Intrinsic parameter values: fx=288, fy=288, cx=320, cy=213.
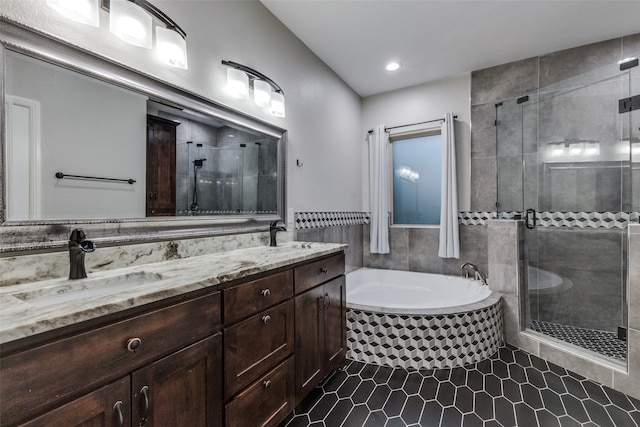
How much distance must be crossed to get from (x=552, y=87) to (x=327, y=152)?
2.08 metres

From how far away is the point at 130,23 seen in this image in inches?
49.1

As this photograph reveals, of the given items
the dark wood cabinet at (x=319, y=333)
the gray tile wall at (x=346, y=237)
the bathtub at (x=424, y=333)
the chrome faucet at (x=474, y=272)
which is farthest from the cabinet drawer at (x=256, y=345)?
the chrome faucet at (x=474, y=272)

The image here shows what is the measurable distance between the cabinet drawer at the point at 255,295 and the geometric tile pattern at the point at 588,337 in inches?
87.4

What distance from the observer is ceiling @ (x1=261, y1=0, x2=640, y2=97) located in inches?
82.0

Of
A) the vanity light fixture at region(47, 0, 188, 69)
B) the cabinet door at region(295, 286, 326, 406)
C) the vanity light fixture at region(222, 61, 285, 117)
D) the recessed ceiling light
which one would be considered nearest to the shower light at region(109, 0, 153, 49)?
the vanity light fixture at region(47, 0, 188, 69)

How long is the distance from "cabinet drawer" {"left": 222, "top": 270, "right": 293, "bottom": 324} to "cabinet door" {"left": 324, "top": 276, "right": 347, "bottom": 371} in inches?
17.0

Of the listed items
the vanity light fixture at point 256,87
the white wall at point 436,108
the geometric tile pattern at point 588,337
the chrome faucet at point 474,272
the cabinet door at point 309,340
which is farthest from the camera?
the white wall at point 436,108

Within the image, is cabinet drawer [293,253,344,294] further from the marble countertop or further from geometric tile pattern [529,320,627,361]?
geometric tile pattern [529,320,627,361]

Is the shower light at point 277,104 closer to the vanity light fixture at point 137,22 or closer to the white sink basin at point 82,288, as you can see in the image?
the vanity light fixture at point 137,22

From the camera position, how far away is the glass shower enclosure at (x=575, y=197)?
2.22 meters

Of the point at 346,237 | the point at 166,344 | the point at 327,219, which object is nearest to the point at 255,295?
the point at 166,344

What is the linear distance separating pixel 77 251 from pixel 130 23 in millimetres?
985

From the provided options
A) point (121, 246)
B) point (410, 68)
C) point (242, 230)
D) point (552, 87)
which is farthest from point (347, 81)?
point (121, 246)

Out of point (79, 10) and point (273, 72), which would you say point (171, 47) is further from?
point (273, 72)
